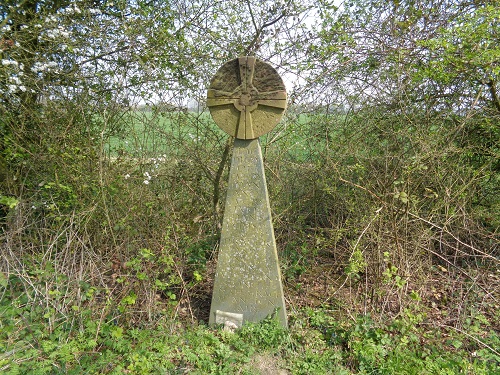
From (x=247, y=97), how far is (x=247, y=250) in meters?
1.20

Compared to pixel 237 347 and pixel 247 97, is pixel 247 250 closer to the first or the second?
pixel 237 347

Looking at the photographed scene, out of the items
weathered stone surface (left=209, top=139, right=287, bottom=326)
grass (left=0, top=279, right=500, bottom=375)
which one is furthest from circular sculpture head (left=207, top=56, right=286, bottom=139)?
grass (left=0, top=279, right=500, bottom=375)

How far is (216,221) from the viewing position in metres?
3.82

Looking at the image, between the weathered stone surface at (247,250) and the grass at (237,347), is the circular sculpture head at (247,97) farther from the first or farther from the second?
the grass at (237,347)

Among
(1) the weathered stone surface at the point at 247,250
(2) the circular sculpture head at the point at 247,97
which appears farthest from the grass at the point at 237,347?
(2) the circular sculpture head at the point at 247,97

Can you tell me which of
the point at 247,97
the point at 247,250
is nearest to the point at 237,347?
the point at 247,250

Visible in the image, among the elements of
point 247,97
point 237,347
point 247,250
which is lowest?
point 237,347

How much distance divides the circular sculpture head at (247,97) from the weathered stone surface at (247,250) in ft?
0.45

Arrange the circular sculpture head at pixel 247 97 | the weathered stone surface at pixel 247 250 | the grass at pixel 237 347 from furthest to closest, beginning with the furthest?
1. the weathered stone surface at pixel 247 250
2. the circular sculpture head at pixel 247 97
3. the grass at pixel 237 347

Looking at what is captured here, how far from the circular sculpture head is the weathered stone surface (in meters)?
0.14

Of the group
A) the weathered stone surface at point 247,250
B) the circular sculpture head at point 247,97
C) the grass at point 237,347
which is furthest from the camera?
the weathered stone surface at point 247,250

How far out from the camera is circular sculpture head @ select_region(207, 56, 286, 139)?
108 inches

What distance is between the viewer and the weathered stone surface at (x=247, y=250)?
113 inches

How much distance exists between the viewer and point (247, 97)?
2.79 metres
